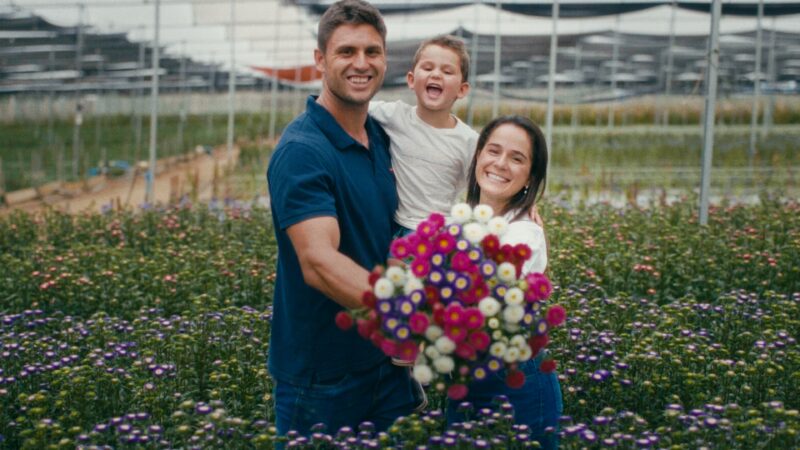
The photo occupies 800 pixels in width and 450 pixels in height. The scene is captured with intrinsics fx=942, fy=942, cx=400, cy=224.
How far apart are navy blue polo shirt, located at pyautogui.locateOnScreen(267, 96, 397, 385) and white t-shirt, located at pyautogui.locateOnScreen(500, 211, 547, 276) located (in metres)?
0.36

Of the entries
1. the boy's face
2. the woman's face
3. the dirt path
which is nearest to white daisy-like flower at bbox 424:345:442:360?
the woman's face

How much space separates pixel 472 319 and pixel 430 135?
1138mm

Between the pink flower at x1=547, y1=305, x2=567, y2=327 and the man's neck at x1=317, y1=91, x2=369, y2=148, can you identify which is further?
the man's neck at x1=317, y1=91, x2=369, y2=148

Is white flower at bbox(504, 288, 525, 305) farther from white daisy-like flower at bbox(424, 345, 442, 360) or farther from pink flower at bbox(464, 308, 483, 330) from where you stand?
white daisy-like flower at bbox(424, 345, 442, 360)

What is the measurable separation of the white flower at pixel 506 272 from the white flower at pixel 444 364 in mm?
215

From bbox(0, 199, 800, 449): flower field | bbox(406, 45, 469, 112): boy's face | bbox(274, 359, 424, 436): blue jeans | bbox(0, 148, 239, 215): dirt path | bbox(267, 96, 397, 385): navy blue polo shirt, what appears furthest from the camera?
bbox(0, 148, 239, 215): dirt path

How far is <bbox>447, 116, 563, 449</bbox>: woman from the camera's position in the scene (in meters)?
2.48

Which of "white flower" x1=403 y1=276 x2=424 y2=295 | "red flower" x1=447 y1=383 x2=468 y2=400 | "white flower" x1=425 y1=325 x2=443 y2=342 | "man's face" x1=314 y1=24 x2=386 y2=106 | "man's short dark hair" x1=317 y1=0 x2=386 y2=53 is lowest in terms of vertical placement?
"red flower" x1=447 y1=383 x2=468 y2=400

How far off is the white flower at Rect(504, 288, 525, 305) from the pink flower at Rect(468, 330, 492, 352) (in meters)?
0.09

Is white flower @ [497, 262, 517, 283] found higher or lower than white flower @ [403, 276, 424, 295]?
higher

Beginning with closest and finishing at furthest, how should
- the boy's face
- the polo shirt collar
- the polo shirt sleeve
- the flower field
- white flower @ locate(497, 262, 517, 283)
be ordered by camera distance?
white flower @ locate(497, 262, 517, 283) < the polo shirt sleeve < the polo shirt collar < the flower field < the boy's face

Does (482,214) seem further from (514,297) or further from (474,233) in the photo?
(514,297)

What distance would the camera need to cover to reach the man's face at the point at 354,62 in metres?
2.36

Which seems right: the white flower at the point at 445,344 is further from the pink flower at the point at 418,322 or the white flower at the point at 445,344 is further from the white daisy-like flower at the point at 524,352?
the white daisy-like flower at the point at 524,352
